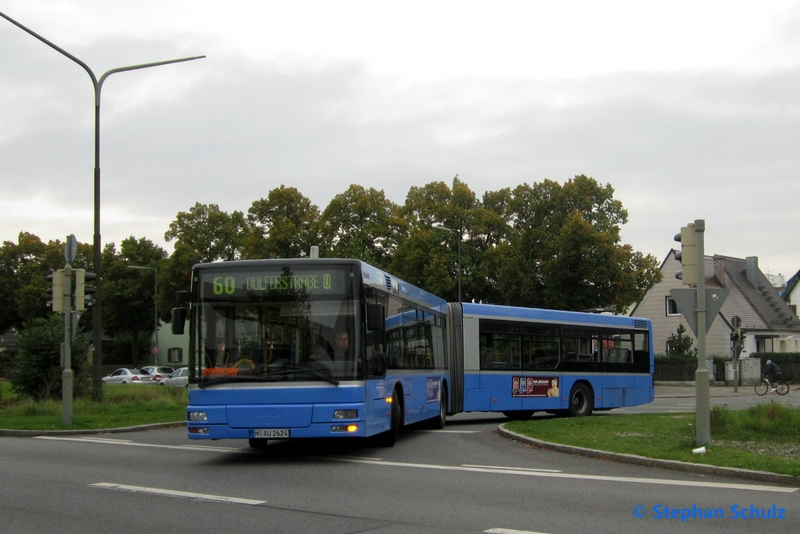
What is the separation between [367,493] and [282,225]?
165 ft

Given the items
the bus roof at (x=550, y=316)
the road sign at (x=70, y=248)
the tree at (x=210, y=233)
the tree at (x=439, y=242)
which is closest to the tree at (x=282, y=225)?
the tree at (x=210, y=233)

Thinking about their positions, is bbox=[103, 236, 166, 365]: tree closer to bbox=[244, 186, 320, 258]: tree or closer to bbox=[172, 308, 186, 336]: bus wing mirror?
bbox=[244, 186, 320, 258]: tree

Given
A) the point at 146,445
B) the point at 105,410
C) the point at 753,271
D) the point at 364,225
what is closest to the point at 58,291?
the point at 146,445

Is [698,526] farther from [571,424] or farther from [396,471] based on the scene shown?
[571,424]

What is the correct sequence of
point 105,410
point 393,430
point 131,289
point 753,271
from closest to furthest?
point 393,430, point 105,410, point 753,271, point 131,289

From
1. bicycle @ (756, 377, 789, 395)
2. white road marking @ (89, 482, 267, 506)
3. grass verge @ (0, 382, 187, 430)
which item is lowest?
bicycle @ (756, 377, 789, 395)

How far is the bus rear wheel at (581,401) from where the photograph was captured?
71.6 ft

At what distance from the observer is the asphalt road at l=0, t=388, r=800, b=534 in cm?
786

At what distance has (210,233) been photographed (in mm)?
Answer: 66562

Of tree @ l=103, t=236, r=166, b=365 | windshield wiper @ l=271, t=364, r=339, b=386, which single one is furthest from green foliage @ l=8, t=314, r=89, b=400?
tree @ l=103, t=236, r=166, b=365

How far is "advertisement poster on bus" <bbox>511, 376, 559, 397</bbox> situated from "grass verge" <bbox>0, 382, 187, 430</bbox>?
816 cm

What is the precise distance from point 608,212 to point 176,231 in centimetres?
3345

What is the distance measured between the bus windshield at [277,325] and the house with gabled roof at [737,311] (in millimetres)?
48718

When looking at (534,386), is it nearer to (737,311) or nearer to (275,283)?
(275,283)
